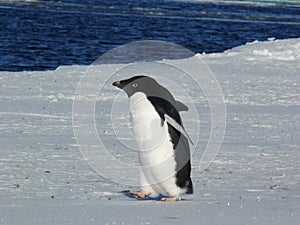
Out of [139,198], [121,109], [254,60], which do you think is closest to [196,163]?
[139,198]

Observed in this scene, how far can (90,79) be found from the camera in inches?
565

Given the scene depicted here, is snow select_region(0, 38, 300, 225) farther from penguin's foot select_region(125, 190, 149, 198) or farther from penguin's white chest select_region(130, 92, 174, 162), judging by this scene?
penguin's white chest select_region(130, 92, 174, 162)

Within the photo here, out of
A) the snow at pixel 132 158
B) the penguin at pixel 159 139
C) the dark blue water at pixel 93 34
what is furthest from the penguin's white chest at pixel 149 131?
the dark blue water at pixel 93 34

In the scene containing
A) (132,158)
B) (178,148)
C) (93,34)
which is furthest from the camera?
(93,34)

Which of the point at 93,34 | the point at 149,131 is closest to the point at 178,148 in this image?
the point at 149,131

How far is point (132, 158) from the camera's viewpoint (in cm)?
833

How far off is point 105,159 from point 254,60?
9.85m

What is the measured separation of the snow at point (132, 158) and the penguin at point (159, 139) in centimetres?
20

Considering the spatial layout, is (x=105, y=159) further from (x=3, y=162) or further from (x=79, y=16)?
(x=79, y=16)

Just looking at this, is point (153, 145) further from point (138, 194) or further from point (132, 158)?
point (132, 158)

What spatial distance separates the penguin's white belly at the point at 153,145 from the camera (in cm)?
627

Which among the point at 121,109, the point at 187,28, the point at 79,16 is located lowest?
the point at 121,109

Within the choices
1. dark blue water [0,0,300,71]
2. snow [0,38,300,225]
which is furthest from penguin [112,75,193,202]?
dark blue water [0,0,300,71]

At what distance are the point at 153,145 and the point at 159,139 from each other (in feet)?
0.21
